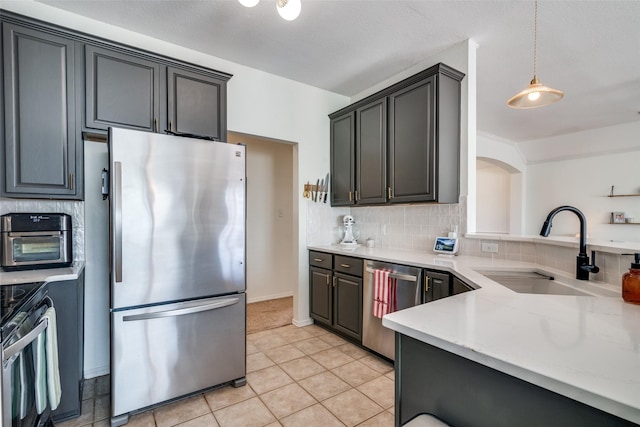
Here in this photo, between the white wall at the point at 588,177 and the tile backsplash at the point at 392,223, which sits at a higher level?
the white wall at the point at 588,177

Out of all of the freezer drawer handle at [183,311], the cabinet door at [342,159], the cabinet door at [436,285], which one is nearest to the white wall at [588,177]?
the cabinet door at [342,159]

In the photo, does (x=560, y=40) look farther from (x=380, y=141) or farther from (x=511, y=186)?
(x=511, y=186)

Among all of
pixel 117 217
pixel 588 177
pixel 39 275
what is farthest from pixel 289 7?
pixel 588 177

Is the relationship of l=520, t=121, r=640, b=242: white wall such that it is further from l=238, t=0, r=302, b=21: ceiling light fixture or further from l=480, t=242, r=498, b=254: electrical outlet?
l=238, t=0, r=302, b=21: ceiling light fixture

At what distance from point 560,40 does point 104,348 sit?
4.57 meters

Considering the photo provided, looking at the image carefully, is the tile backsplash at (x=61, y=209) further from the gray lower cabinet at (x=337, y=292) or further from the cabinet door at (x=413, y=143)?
the cabinet door at (x=413, y=143)

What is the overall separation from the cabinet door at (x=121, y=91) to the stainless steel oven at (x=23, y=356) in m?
1.19

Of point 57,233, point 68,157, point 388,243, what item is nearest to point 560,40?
point 388,243

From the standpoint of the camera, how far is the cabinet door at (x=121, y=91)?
206cm

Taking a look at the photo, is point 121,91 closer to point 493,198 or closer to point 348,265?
point 348,265

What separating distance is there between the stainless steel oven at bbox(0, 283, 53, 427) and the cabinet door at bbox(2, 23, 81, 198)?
2.44ft

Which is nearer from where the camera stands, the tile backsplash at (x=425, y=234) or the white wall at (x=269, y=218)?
the tile backsplash at (x=425, y=234)

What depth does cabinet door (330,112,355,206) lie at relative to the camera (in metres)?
3.36

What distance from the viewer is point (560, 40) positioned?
2.63 m
